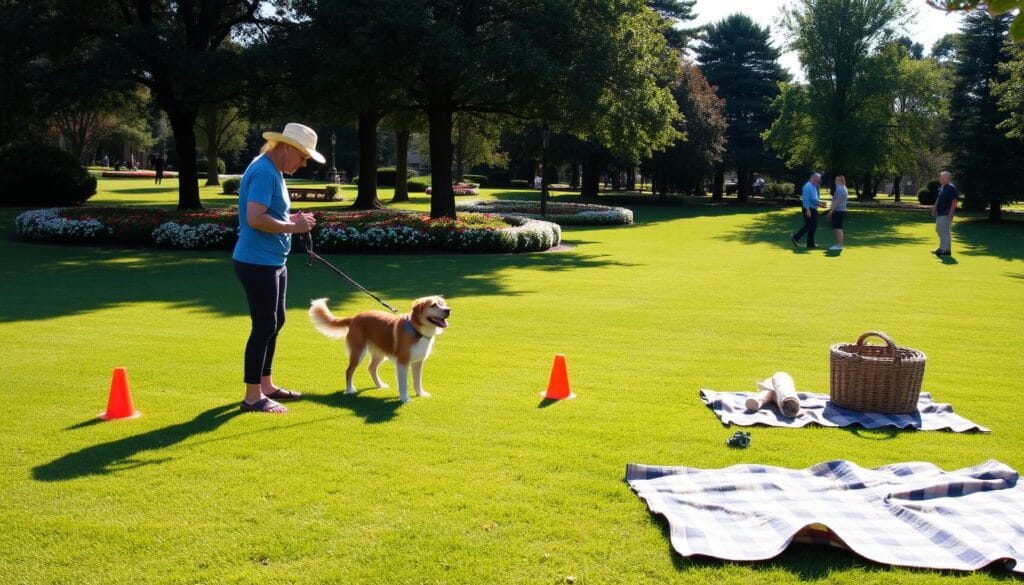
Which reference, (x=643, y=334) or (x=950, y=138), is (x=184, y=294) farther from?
(x=950, y=138)

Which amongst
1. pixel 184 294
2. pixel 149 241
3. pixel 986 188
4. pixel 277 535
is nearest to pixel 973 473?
pixel 277 535

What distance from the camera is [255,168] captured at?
6.25 meters

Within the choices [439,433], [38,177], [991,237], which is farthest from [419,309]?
[38,177]

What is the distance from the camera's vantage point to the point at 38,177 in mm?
32594

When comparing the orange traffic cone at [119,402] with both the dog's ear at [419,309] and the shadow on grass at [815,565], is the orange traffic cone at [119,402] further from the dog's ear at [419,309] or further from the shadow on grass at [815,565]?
the shadow on grass at [815,565]

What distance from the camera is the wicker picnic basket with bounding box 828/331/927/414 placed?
6.75 metres

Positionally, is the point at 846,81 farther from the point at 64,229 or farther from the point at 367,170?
the point at 64,229

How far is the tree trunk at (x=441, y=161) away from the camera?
2547 centimetres

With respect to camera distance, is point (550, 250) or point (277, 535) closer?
point (277, 535)

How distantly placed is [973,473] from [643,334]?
17.4ft

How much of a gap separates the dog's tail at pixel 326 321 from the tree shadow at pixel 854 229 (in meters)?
19.9

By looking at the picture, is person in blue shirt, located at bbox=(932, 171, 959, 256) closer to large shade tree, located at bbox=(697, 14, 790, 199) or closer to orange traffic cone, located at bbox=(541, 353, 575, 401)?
orange traffic cone, located at bbox=(541, 353, 575, 401)

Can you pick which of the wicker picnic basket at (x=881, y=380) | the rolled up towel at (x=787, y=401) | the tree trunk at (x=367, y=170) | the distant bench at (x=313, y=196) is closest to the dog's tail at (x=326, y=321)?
Result: the rolled up towel at (x=787, y=401)

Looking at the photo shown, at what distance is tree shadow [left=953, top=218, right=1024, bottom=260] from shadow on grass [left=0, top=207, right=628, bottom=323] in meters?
11.9
